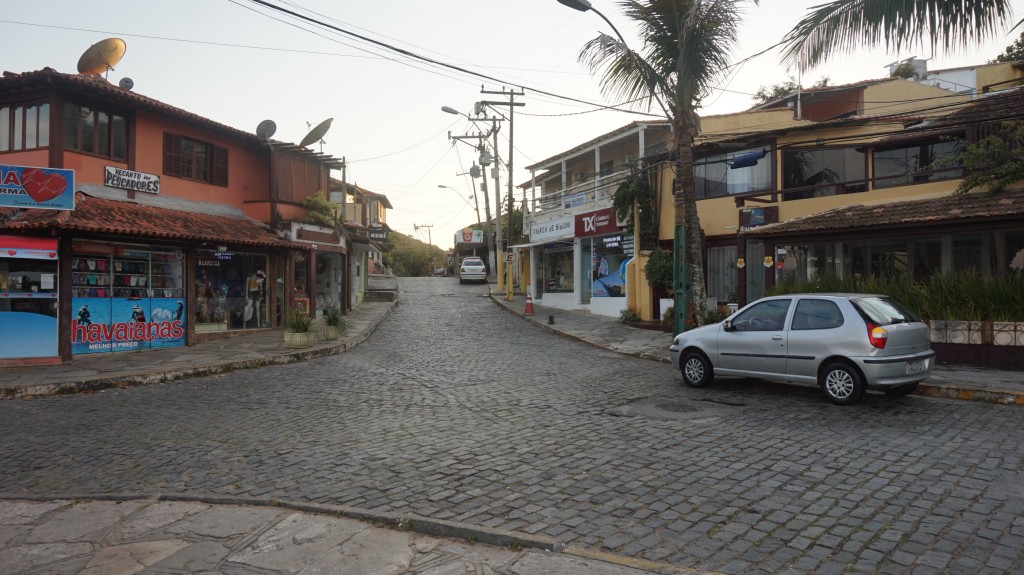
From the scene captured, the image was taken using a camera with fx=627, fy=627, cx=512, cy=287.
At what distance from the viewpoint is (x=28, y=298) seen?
13.3 meters

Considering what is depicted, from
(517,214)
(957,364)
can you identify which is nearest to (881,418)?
(957,364)

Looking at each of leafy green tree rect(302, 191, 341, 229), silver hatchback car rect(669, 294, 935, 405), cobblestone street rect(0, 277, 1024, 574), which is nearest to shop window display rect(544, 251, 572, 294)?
leafy green tree rect(302, 191, 341, 229)

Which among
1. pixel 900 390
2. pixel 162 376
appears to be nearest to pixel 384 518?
pixel 900 390

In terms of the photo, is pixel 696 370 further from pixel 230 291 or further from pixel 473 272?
pixel 473 272

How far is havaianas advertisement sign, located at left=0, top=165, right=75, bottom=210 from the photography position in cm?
1298

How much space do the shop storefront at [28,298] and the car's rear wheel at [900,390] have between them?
16033mm

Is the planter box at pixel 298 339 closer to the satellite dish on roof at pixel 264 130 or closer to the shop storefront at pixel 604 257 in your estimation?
the satellite dish on roof at pixel 264 130

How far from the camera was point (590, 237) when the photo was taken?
985 inches

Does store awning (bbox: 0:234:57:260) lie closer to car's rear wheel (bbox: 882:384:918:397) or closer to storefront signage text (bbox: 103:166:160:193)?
storefront signage text (bbox: 103:166:160:193)

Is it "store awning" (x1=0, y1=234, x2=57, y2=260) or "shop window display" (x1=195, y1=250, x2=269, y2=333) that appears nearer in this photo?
"store awning" (x1=0, y1=234, x2=57, y2=260)

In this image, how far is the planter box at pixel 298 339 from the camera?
15.7 metres

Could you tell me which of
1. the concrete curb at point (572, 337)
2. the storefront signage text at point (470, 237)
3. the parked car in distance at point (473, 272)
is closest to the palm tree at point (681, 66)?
the concrete curb at point (572, 337)

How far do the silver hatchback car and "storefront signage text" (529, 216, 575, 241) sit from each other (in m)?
16.3

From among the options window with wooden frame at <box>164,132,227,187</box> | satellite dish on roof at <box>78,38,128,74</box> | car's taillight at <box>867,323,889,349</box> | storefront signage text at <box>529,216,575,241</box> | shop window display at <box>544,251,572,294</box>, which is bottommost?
car's taillight at <box>867,323,889,349</box>
